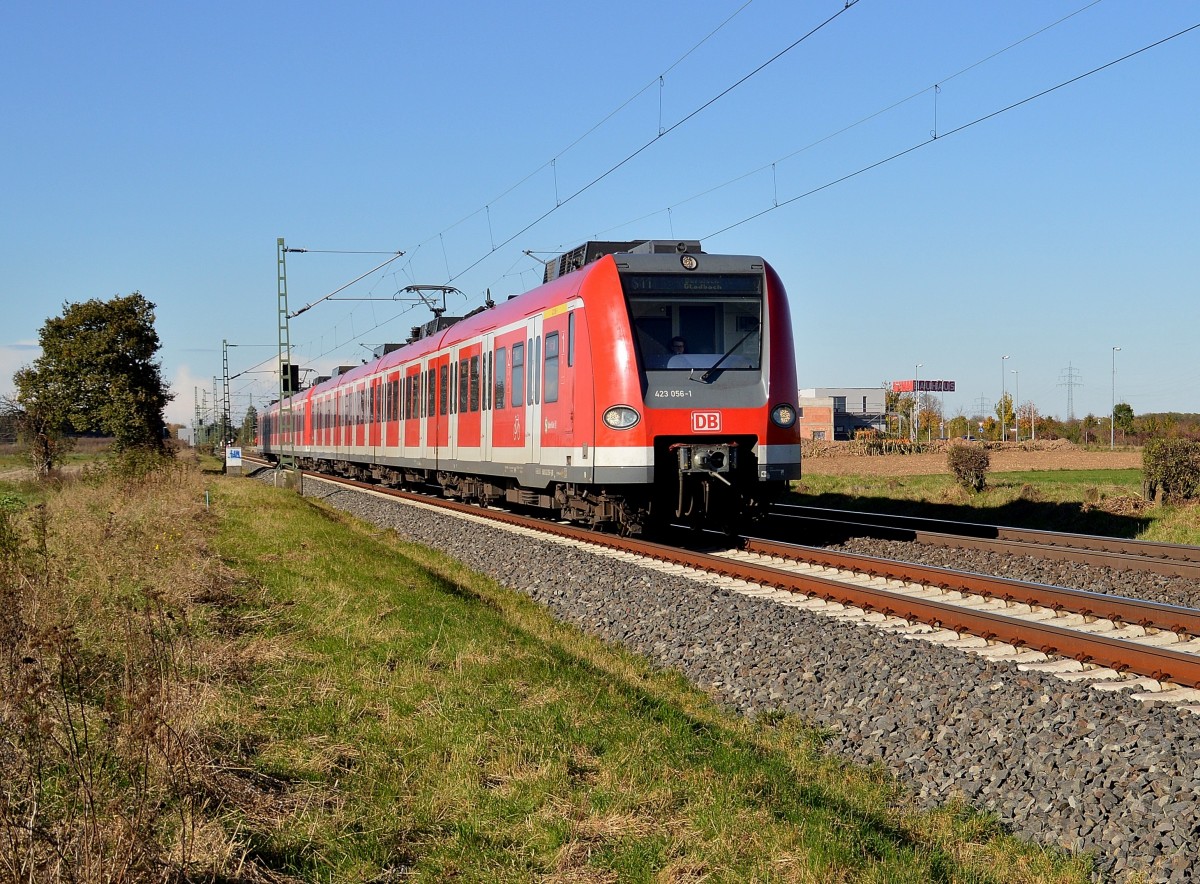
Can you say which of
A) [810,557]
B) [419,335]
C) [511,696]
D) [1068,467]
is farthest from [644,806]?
[1068,467]

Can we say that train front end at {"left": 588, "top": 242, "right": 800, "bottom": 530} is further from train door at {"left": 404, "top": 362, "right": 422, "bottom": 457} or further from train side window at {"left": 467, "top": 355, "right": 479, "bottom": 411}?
train door at {"left": 404, "top": 362, "right": 422, "bottom": 457}

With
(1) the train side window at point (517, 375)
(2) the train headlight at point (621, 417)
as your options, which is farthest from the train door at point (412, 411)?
(2) the train headlight at point (621, 417)

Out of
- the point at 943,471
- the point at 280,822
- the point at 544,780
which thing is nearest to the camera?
the point at 280,822

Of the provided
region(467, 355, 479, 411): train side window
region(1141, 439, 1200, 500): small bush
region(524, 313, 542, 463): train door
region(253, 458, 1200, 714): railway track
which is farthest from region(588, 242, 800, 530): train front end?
region(1141, 439, 1200, 500): small bush

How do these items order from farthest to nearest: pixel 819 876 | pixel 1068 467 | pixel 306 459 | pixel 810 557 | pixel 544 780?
pixel 306 459 → pixel 1068 467 → pixel 810 557 → pixel 544 780 → pixel 819 876

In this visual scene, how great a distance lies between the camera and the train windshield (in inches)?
569

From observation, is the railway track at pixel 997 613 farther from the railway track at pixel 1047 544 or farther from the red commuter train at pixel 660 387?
the railway track at pixel 1047 544

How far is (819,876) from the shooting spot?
4.46 meters

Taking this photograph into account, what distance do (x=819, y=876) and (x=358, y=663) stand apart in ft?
15.4

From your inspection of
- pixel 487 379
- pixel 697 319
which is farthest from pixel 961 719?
pixel 487 379

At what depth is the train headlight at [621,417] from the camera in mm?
14133

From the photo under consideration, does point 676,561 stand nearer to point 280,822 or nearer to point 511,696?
point 511,696

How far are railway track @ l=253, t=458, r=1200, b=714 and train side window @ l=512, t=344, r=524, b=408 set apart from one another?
4129 mm

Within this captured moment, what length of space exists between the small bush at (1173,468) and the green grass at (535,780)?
16.1m
